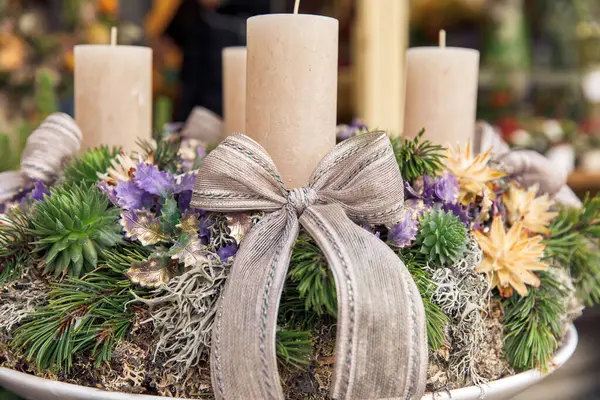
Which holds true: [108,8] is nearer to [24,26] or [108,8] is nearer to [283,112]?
[24,26]

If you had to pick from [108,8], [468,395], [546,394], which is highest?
[108,8]

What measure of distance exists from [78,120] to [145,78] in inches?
3.4

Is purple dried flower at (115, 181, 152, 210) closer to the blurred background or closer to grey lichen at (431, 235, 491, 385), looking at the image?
grey lichen at (431, 235, 491, 385)

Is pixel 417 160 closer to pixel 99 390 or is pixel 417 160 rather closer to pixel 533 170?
pixel 533 170

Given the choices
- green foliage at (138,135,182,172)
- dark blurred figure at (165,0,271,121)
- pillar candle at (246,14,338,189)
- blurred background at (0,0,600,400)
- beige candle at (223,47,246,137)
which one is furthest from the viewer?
dark blurred figure at (165,0,271,121)

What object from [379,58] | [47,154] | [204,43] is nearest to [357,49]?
[379,58]

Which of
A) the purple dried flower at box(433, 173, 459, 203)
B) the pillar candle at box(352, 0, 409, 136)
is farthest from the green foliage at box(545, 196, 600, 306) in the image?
the pillar candle at box(352, 0, 409, 136)

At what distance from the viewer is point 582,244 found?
594 mm

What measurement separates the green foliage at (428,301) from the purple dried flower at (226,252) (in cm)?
13

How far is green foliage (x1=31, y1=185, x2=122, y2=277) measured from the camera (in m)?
0.45

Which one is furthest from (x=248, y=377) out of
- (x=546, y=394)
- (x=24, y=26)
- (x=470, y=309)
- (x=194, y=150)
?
(x=24, y=26)

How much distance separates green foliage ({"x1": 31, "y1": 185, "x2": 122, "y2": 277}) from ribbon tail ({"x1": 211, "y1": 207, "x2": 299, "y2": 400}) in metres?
0.12

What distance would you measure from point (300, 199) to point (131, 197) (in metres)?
0.14

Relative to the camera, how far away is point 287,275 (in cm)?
43
